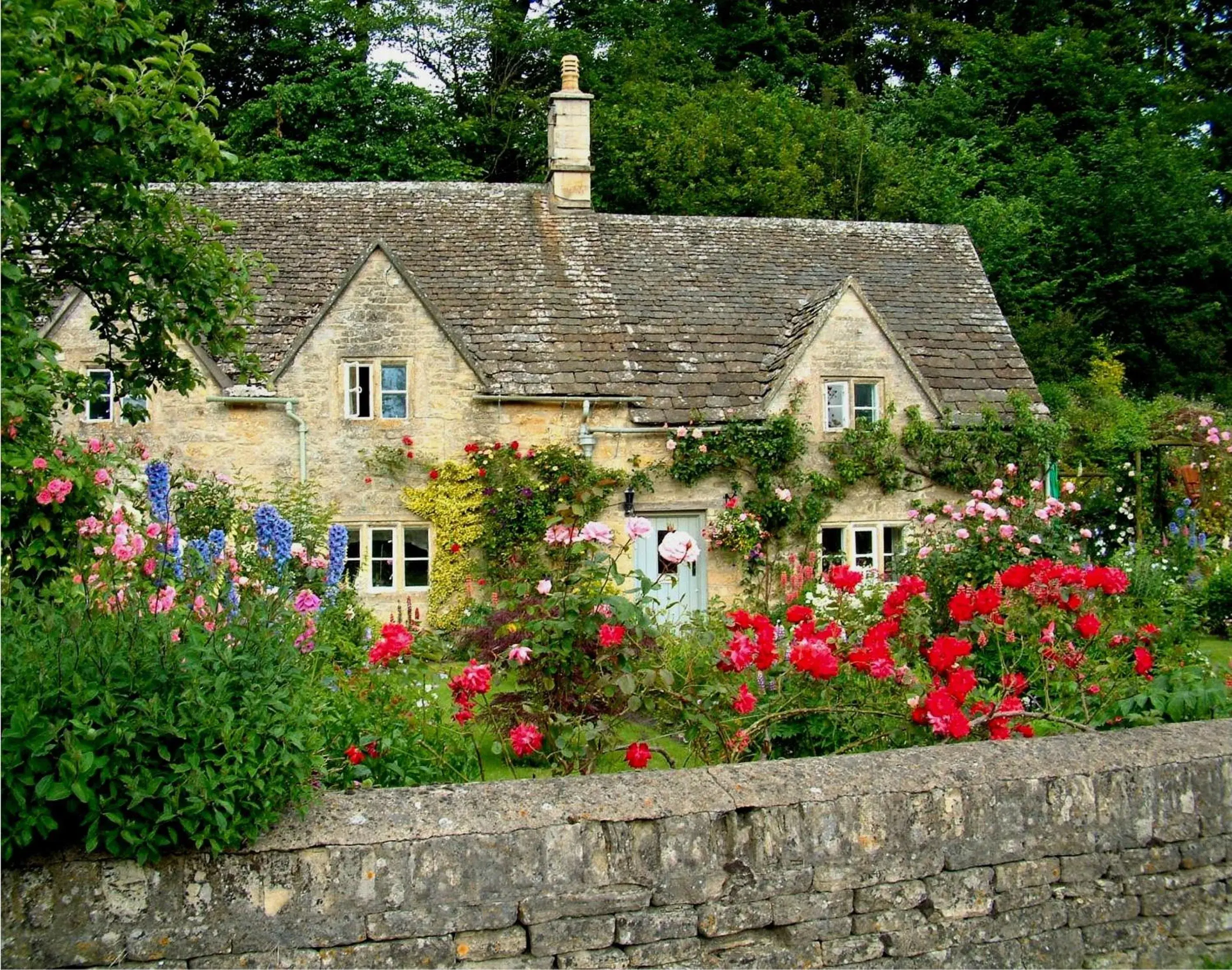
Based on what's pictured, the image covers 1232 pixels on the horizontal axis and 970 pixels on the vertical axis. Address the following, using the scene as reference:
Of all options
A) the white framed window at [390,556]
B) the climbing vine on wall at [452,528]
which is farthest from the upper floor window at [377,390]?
the white framed window at [390,556]

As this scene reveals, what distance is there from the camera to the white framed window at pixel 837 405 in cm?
1750

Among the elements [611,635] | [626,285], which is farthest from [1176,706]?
[626,285]

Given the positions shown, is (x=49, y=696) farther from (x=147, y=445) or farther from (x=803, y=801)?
(x=147, y=445)

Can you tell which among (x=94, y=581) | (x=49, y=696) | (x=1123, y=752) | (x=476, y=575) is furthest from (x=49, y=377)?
(x=476, y=575)

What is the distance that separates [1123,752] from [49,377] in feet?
18.5

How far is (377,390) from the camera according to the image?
16.6 metres

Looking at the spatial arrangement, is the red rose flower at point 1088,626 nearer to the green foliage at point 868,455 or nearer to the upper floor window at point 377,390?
the green foliage at point 868,455

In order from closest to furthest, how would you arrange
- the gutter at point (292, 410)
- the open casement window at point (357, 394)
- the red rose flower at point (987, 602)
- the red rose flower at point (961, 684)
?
the red rose flower at point (961, 684), the red rose flower at point (987, 602), the gutter at point (292, 410), the open casement window at point (357, 394)

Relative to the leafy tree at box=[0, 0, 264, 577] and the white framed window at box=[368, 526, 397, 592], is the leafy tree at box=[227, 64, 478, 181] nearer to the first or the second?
the white framed window at box=[368, 526, 397, 592]

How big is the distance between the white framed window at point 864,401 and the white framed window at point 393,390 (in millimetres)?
7001

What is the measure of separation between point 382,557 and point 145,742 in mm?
13367

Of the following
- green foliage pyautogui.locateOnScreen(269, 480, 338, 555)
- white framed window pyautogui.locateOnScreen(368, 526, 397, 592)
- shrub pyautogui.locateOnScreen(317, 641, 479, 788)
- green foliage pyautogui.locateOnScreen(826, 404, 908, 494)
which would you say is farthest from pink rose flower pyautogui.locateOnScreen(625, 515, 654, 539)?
green foliage pyautogui.locateOnScreen(826, 404, 908, 494)

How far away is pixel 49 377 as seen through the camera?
601 cm

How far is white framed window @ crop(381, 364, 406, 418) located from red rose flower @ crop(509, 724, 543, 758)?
482 inches
